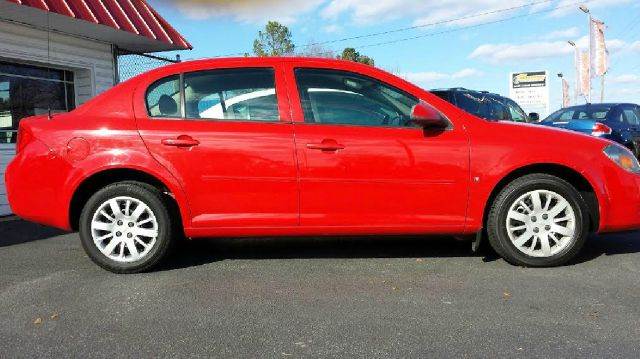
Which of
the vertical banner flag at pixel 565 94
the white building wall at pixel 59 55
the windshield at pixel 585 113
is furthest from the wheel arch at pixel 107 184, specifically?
the vertical banner flag at pixel 565 94

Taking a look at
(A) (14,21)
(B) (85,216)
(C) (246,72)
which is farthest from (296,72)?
(A) (14,21)

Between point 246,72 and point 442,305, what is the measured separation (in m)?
2.36

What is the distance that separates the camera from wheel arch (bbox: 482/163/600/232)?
4184 mm

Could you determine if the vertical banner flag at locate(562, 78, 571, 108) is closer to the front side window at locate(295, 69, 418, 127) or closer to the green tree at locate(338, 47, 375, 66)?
the green tree at locate(338, 47, 375, 66)

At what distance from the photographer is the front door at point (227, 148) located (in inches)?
159

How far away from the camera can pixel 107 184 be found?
423cm

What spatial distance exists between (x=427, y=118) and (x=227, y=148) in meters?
1.54

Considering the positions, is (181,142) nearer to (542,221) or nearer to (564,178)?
(542,221)

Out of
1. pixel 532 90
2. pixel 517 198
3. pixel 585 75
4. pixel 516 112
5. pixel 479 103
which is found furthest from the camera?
pixel 585 75

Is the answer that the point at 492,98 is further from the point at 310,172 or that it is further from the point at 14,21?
the point at 14,21

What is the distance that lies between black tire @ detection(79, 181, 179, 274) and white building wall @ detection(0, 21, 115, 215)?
4.13 m

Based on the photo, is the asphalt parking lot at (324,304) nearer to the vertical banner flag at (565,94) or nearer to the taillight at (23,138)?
the taillight at (23,138)

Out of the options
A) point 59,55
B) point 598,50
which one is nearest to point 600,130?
point 59,55

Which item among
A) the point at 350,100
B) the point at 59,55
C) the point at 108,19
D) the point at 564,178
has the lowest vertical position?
the point at 564,178
